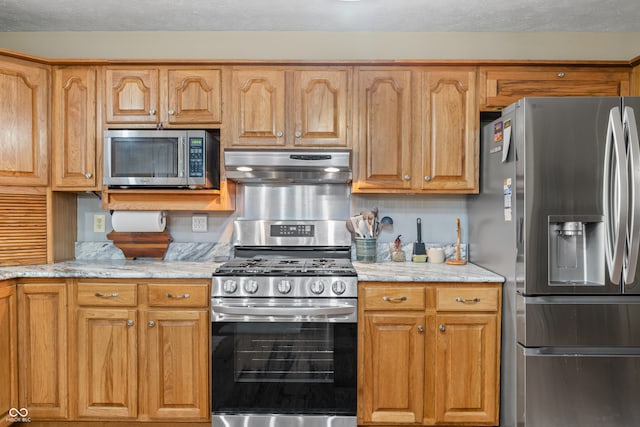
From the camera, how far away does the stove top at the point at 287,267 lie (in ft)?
7.66

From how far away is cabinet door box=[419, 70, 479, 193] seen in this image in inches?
103

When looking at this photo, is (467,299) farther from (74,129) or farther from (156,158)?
(74,129)

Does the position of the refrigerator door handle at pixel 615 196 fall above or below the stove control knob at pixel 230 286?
above

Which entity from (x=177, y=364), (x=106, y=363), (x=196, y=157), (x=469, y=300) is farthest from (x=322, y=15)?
(x=106, y=363)

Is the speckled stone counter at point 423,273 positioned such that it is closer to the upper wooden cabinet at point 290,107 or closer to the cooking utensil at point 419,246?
the cooking utensil at point 419,246

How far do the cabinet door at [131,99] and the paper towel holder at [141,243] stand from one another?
2.38 feet

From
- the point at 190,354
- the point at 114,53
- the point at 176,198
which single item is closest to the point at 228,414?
the point at 190,354

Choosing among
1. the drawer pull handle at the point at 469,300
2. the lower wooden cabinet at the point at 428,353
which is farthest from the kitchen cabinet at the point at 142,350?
the drawer pull handle at the point at 469,300

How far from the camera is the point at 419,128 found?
8.64 feet

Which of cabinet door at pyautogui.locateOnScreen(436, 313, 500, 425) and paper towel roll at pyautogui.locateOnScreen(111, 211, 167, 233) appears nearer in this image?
cabinet door at pyautogui.locateOnScreen(436, 313, 500, 425)

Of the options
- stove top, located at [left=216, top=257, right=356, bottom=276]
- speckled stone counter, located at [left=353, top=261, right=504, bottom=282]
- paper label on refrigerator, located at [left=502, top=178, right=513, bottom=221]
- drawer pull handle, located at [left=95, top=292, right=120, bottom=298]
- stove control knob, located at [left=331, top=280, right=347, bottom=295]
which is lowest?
drawer pull handle, located at [left=95, top=292, right=120, bottom=298]

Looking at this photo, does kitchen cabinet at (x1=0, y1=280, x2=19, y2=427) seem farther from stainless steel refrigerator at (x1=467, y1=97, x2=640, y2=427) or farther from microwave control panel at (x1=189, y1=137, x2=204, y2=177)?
stainless steel refrigerator at (x1=467, y1=97, x2=640, y2=427)

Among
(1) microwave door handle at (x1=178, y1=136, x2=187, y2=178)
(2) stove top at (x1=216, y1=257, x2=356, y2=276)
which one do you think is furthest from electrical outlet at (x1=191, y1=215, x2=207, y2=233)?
(1) microwave door handle at (x1=178, y1=136, x2=187, y2=178)

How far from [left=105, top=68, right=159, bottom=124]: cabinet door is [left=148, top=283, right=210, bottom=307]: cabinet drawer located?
3.43ft
